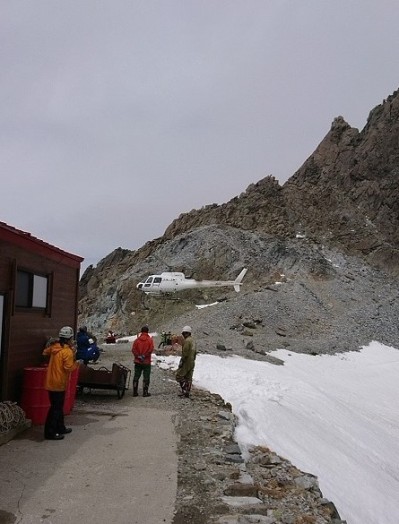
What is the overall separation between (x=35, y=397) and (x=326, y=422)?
8.74 meters

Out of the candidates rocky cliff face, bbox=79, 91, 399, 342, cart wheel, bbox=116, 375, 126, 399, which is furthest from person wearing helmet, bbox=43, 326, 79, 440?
rocky cliff face, bbox=79, 91, 399, 342

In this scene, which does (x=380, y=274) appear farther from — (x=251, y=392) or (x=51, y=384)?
(x=51, y=384)

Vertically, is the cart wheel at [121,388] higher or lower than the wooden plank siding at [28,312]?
lower

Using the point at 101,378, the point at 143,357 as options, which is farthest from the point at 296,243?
the point at 101,378

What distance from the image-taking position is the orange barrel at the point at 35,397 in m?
9.59

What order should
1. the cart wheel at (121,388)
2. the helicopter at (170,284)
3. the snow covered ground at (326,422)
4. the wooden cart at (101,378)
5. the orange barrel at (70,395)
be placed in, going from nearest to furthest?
1. the snow covered ground at (326,422)
2. the orange barrel at (70,395)
3. the wooden cart at (101,378)
4. the cart wheel at (121,388)
5. the helicopter at (170,284)

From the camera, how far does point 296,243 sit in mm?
59969

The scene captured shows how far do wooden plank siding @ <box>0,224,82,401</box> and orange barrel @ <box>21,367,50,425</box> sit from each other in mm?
299

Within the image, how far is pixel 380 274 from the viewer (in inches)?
2266

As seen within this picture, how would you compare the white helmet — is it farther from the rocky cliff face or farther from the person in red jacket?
the rocky cliff face

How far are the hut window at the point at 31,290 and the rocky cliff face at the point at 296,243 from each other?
2074cm

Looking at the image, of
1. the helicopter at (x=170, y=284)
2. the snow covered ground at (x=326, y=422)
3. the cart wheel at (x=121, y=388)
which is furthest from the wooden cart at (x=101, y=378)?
the helicopter at (x=170, y=284)

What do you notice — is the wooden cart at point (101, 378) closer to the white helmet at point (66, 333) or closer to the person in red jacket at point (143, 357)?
the person in red jacket at point (143, 357)

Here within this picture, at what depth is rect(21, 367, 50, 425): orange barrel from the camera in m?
9.59
